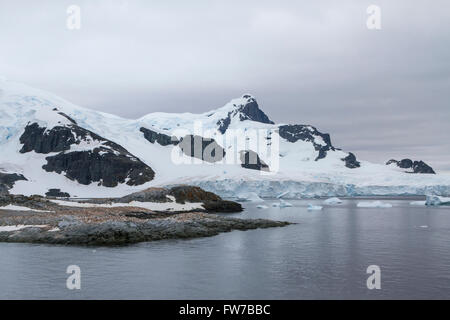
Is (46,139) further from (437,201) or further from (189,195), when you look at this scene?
(437,201)

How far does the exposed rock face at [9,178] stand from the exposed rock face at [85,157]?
2303 centimetres

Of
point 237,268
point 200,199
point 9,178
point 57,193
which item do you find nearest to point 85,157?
point 57,193

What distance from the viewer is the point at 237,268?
29703mm

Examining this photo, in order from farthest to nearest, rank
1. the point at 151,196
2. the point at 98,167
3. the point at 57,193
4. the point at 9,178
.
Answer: the point at 98,167, the point at 57,193, the point at 9,178, the point at 151,196

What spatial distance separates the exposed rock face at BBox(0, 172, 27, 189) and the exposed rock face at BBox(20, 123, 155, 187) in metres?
23.0

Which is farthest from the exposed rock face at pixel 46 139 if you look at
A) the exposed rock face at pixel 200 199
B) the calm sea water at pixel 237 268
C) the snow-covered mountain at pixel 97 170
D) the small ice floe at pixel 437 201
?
the calm sea water at pixel 237 268

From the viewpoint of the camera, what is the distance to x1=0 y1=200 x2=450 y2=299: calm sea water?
917 inches

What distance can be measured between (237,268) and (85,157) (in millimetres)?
158872

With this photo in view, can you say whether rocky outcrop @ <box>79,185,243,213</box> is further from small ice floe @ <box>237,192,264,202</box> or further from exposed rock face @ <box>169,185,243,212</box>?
small ice floe @ <box>237,192,264,202</box>

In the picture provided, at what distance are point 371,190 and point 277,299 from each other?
18129 cm
